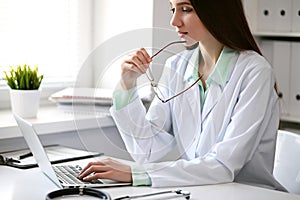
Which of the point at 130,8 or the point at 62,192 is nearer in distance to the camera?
the point at 62,192

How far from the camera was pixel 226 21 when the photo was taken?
184cm

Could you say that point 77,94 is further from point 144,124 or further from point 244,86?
point 244,86

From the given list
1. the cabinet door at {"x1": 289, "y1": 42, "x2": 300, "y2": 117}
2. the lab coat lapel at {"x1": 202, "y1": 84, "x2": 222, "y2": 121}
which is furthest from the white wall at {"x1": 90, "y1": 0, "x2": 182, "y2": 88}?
the cabinet door at {"x1": 289, "y1": 42, "x2": 300, "y2": 117}

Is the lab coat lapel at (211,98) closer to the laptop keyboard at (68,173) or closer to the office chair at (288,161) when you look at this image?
the office chair at (288,161)

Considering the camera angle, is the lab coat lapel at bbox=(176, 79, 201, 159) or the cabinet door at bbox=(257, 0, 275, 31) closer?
the lab coat lapel at bbox=(176, 79, 201, 159)

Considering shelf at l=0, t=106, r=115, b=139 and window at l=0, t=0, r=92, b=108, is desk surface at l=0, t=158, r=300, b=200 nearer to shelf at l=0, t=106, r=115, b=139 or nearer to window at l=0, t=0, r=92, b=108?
shelf at l=0, t=106, r=115, b=139

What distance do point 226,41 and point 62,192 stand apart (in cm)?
71

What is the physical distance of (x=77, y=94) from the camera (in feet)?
6.14

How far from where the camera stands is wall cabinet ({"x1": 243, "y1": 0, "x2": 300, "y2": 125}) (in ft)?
9.35

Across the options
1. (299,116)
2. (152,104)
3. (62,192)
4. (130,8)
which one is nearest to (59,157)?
(152,104)

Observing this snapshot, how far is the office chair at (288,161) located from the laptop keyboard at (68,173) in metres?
0.65

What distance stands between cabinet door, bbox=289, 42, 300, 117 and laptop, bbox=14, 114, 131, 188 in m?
1.39

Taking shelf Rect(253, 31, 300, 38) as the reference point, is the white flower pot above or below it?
below

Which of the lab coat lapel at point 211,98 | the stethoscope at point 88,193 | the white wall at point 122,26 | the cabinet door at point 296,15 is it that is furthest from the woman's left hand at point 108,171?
the cabinet door at point 296,15
